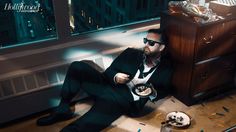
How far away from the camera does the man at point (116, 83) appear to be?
2156mm

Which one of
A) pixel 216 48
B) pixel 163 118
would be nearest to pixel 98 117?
pixel 163 118

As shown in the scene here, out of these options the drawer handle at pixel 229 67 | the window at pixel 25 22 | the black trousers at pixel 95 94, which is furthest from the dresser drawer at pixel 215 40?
the window at pixel 25 22

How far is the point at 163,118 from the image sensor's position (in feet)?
7.45

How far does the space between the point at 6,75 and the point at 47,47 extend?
0.38 meters

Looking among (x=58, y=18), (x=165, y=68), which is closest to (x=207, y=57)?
(x=165, y=68)

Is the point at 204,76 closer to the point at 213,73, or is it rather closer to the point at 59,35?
the point at 213,73

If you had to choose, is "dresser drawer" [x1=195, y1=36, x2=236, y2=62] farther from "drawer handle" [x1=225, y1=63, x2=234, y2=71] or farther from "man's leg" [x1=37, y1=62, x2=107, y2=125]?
"man's leg" [x1=37, y1=62, x2=107, y2=125]

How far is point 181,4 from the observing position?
90.0 inches

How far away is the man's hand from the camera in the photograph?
223cm

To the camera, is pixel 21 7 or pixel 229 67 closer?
pixel 21 7

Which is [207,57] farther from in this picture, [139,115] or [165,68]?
[139,115]

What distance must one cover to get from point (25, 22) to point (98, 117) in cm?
94

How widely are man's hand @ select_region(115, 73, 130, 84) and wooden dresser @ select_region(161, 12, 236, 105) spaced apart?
49 cm

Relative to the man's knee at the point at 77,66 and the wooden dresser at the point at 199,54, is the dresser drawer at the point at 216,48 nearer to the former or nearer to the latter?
the wooden dresser at the point at 199,54
